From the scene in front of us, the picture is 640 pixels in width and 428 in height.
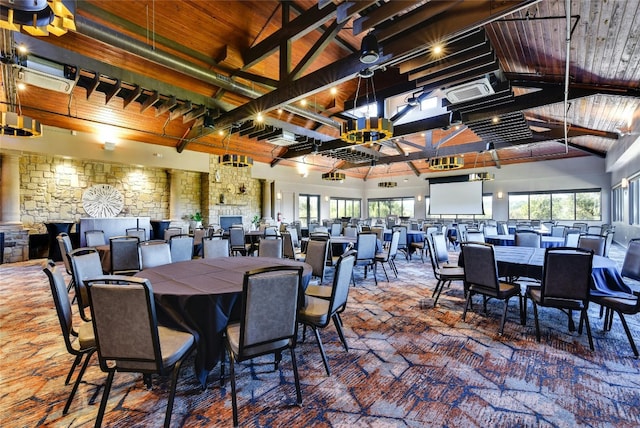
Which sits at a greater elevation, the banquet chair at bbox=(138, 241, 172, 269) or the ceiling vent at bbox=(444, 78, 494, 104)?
the ceiling vent at bbox=(444, 78, 494, 104)

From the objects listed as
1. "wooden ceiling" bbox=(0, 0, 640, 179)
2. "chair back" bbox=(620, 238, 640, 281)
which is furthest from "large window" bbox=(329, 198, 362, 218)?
"chair back" bbox=(620, 238, 640, 281)

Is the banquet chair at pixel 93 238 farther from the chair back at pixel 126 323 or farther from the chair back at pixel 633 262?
the chair back at pixel 633 262

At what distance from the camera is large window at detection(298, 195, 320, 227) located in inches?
634

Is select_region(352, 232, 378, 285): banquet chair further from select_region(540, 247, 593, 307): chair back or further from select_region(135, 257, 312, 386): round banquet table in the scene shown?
select_region(135, 257, 312, 386): round banquet table

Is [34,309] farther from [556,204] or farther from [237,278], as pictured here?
[556,204]

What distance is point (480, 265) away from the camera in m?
3.42

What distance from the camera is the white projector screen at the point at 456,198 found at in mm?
14953

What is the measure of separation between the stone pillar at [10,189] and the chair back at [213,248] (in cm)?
707

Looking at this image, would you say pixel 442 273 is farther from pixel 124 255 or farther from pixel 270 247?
pixel 124 255

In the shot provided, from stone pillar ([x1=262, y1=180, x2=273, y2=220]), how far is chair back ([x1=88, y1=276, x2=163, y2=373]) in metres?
12.2

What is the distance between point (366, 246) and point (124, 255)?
384 centimetres

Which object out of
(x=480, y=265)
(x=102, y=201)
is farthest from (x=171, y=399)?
(x=102, y=201)

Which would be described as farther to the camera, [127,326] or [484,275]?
[484,275]

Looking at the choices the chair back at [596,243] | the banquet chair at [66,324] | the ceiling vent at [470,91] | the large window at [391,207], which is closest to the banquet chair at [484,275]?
the chair back at [596,243]
